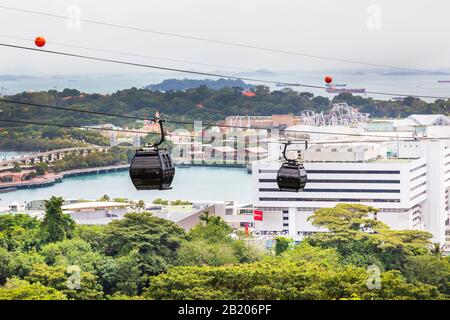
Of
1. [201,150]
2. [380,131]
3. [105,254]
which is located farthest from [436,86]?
[105,254]

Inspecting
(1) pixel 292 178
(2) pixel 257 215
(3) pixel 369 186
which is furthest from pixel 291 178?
(3) pixel 369 186

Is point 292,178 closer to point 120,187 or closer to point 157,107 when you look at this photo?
point 120,187

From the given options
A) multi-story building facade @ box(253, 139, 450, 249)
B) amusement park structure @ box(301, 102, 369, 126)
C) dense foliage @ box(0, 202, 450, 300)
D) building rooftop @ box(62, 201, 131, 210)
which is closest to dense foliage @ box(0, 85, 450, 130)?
amusement park structure @ box(301, 102, 369, 126)

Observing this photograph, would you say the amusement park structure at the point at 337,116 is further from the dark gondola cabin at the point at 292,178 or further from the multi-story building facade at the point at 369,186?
the dark gondola cabin at the point at 292,178

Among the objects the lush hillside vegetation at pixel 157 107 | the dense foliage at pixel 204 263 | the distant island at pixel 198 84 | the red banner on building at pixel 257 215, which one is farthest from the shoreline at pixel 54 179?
the dense foliage at pixel 204 263
